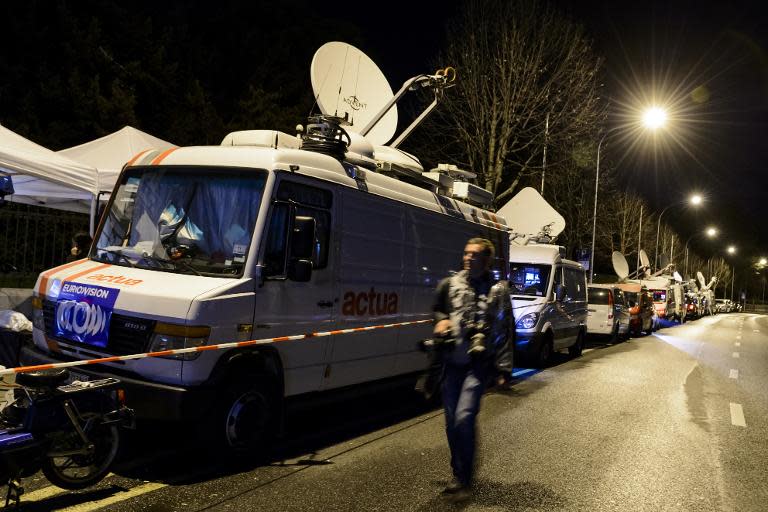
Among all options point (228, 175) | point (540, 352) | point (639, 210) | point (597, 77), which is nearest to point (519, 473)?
point (228, 175)

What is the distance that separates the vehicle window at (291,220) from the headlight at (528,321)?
7287mm

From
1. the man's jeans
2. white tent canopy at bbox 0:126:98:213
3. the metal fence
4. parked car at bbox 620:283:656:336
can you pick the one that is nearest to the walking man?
the man's jeans

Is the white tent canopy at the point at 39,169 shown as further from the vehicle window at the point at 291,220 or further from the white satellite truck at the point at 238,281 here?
the vehicle window at the point at 291,220

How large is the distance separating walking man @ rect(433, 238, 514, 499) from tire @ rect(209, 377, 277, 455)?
61.7 inches

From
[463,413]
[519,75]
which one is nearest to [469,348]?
[463,413]

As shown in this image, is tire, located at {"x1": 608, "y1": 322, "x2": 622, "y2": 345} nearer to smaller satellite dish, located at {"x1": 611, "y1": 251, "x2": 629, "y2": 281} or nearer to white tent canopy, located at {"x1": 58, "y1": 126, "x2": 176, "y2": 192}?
smaller satellite dish, located at {"x1": 611, "y1": 251, "x2": 629, "y2": 281}

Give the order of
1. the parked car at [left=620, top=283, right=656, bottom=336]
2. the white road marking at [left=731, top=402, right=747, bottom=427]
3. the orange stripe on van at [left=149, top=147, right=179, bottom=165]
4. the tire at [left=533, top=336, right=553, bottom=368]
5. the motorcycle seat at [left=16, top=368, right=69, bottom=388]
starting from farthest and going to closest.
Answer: the parked car at [left=620, top=283, right=656, bottom=336], the tire at [left=533, top=336, right=553, bottom=368], the white road marking at [left=731, top=402, right=747, bottom=427], the orange stripe on van at [left=149, top=147, right=179, bottom=165], the motorcycle seat at [left=16, top=368, right=69, bottom=388]

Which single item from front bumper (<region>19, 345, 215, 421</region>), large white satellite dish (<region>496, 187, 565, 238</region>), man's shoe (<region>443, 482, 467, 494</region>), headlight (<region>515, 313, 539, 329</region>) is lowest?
man's shoe (<region>443, 482, 467, 494</region>)

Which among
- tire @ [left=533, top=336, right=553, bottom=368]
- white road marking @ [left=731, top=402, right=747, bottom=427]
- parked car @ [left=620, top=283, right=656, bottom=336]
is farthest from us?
parked car @ [left=620, top=283, right=656, bottom=336]

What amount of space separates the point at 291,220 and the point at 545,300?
328 inches

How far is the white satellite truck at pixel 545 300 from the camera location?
13.0m

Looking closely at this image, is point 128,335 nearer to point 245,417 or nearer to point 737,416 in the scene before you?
point 245,417

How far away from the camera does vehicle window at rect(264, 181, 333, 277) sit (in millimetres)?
5801

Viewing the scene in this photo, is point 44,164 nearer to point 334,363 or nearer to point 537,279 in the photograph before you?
point 334,363
